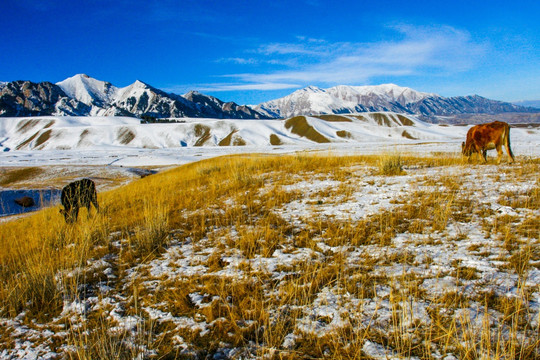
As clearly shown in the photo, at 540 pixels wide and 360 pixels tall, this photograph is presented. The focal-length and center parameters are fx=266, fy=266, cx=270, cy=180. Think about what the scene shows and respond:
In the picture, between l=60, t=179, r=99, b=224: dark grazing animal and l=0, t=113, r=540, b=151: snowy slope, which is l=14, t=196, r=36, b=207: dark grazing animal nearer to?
l=60, t=179, r=99, b=224: dark grazing animal

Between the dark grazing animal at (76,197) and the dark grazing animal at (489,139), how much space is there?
11327mm

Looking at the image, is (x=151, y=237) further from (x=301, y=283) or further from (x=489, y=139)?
(x=489, y=139)

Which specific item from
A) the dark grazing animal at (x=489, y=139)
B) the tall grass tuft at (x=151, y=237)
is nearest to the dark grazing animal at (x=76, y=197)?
the tall grass tuft at (x=151, y=237)

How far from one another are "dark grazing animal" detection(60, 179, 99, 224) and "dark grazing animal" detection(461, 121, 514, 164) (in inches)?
446

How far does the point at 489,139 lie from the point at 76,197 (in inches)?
468

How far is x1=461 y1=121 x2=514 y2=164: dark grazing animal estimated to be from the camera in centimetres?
792

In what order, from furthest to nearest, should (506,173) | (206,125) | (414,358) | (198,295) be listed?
(206,125) → (506,173) → (198,295) → (414,358)

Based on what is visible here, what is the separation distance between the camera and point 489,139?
8219mm

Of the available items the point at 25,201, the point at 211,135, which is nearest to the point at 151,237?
the point at 25,201

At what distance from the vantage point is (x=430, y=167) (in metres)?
8.62

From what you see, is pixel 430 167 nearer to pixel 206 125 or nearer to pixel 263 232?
pixel 263 232

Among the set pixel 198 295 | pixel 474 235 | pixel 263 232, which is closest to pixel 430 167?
pixel 474 235

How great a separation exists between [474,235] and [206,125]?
157 meters

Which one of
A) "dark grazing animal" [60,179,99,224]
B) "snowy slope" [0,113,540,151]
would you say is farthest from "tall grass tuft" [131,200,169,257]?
"snowy slope" [0,113,540,151]
